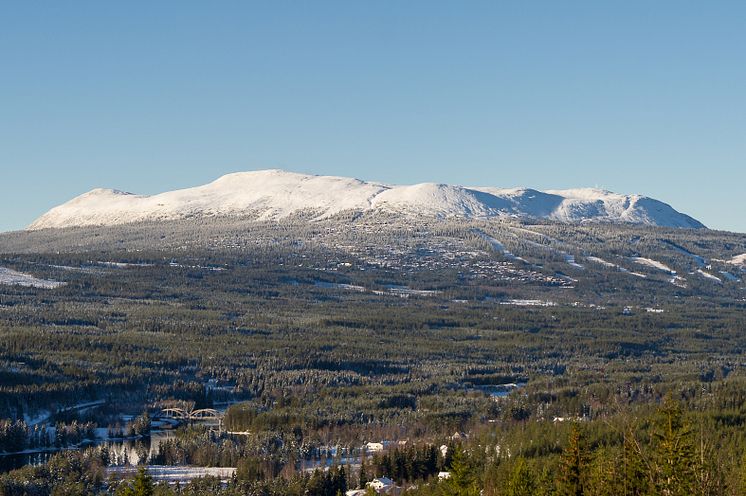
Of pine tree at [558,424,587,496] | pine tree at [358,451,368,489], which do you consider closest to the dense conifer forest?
pine tree at [558,424,587,496]

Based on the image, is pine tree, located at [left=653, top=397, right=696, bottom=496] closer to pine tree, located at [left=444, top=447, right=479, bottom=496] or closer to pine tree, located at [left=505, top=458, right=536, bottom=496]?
pine tree, located at [left=505, top=458, right=536, bottom=496]

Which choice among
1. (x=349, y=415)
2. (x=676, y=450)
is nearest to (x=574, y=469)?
(x=676, y=450)

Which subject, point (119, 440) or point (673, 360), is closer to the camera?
point (119, 440)

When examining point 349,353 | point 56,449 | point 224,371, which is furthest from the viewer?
point 349,353

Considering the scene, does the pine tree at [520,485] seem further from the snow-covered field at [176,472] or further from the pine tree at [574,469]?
the snow-covered field at [176,472]

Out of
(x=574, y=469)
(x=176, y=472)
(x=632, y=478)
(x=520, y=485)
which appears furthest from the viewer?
(x=176, y=472)

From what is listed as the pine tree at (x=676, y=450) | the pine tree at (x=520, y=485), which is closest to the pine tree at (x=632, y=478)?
the pine tree at (x=676, y=450)

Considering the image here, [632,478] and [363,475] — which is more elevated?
[632,478]

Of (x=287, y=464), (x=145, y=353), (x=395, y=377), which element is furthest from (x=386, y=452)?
(x=145, y=353)

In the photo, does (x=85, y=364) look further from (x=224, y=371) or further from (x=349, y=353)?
(x=349, y=353)

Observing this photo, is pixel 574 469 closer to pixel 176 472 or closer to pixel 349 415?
pixel 176 472

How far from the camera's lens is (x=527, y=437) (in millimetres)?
114062

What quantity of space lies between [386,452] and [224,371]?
207 ft

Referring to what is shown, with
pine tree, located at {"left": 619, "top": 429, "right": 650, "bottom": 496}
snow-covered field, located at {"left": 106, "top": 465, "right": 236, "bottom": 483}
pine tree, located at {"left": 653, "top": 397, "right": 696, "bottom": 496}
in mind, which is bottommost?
snow-covered field, located at {"left": 106, "top": 465, "right": 236, "bottom": 483}
